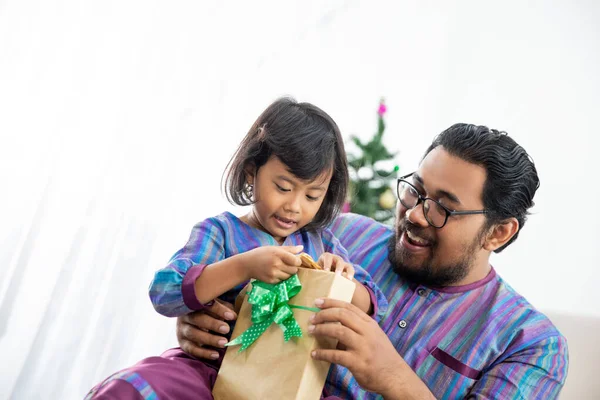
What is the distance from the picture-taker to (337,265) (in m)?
1.45

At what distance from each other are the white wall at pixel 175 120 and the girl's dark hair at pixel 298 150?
0.85 m

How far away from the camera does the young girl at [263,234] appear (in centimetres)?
138

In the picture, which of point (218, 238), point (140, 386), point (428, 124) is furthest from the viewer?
point (428, 124)

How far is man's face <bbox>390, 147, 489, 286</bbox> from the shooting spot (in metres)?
1.84

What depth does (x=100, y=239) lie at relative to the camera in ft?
8.28

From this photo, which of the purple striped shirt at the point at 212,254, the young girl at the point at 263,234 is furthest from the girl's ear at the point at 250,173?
the purple striped shirt at the point at 212,254

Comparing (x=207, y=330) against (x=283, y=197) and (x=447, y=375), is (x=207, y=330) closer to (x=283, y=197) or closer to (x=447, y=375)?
(x=283, y=197)

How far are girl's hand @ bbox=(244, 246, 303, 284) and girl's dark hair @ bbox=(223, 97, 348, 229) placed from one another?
0.92ft

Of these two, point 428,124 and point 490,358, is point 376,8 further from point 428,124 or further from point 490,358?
point 490,358

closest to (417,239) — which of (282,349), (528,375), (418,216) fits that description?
(418,216)

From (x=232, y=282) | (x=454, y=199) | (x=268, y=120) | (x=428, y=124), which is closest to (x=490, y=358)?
(x=454, y=199)

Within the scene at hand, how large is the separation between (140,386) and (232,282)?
31cm

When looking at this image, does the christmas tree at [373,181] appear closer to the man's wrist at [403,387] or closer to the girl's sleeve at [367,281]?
the girl's sleeve at [367,281]

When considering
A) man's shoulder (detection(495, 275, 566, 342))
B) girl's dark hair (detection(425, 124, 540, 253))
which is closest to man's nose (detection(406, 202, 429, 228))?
girl's dark hair (detection(425, 124, 540, 253))
